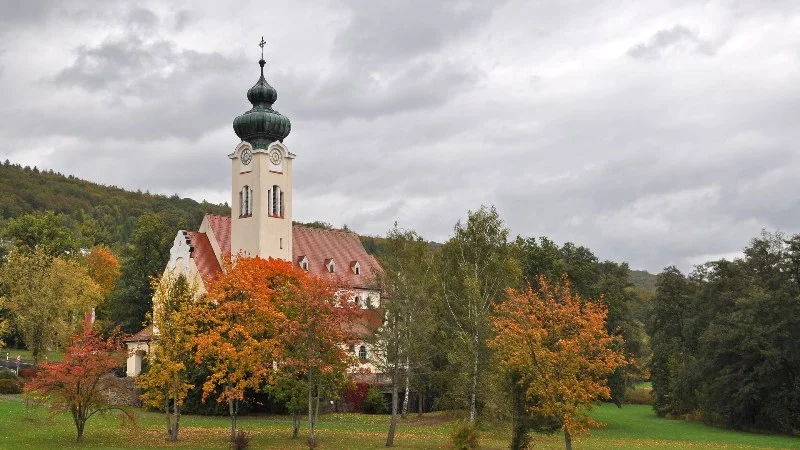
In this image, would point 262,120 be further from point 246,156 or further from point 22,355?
point 22,355

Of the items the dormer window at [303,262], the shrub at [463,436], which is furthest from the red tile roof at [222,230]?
the shrub at [463,436]

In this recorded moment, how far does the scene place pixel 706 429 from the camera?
56469mm

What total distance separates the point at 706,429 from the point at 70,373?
40.3 metres

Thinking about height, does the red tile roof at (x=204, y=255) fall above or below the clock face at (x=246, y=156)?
below

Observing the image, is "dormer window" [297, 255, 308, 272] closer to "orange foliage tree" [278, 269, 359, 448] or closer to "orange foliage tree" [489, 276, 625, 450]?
"orange foliage tree" [278, 269, 359, 448]

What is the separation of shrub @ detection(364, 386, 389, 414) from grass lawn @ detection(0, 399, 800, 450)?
3.02 m

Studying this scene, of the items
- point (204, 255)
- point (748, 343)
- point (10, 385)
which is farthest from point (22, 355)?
point (748, 343)

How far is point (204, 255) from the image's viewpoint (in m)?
63.4

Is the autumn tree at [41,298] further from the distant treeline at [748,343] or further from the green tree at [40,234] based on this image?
the distant treeline at [748,343]

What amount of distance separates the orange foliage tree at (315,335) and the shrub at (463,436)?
6.10 metres

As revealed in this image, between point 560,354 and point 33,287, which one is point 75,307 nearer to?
point 33,287

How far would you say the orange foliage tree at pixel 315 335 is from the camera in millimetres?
37156

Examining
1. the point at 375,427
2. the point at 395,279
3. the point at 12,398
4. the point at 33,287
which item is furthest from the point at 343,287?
the point at 33,287

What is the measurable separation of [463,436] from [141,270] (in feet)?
149
